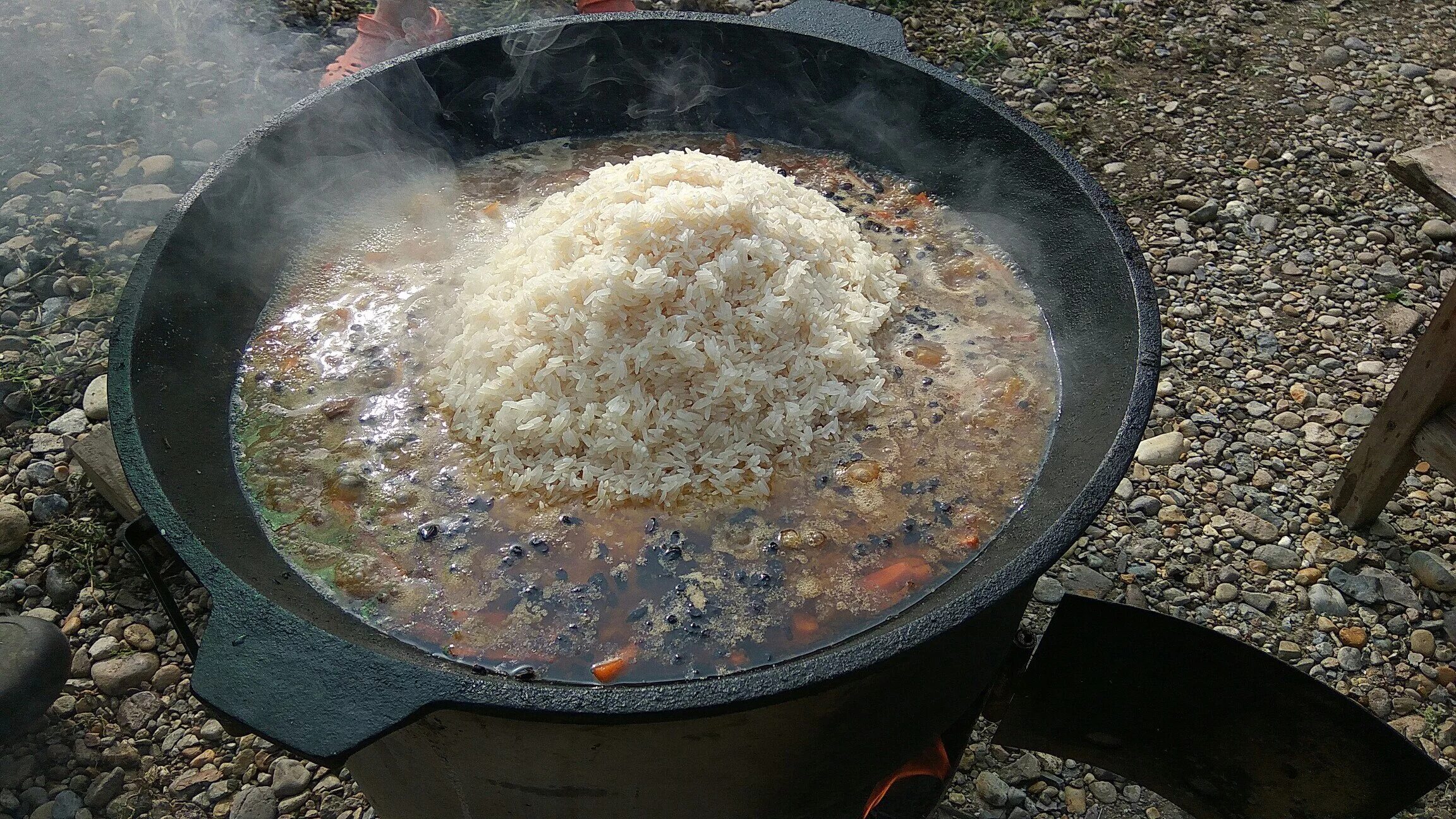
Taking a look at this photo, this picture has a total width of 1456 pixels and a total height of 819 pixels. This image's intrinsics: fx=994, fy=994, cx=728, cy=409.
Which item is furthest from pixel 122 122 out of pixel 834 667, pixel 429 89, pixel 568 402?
pixel 834 667

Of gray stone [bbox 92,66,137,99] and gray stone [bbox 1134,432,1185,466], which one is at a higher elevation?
gray stone [bbox 1134,432,1185,466]

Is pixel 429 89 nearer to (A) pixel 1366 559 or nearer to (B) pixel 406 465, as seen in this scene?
(B) pixel 406 465

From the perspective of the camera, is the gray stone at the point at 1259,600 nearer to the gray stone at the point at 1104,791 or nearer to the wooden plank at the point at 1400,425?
the wooden plank at the point at 1400,425

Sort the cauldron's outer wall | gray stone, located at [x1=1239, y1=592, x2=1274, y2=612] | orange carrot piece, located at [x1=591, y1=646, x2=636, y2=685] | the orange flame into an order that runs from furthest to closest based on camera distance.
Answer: gray stone, located at [x1=1239, y1=592, x2=1274, y2=612]
the orange flame
orange carrot piece, located at [x1=591, y1=646, x2=636, y2=685]
the cauldron's outer wall

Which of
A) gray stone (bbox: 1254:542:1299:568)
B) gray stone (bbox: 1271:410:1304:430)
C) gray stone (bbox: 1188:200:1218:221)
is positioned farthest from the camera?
gray stone (bbox: 1188:200:1218:221)

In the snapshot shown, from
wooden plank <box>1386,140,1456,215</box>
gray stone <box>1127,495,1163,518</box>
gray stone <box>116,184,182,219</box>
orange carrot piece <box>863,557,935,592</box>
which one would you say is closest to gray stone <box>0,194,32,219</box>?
gray stone <box>116,184,182,219</box>

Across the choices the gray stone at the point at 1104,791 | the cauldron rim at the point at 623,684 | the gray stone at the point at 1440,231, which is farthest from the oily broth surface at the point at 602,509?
the gray stone at the point at 1440,231

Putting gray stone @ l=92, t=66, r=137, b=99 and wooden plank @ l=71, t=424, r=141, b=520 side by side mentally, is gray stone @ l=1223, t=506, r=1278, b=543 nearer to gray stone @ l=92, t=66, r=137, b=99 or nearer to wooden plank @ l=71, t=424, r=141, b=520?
wooden plank @ l=71, t=424, r=141, b=520

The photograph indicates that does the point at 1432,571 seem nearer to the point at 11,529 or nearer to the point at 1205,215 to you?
the point at 1205,215
